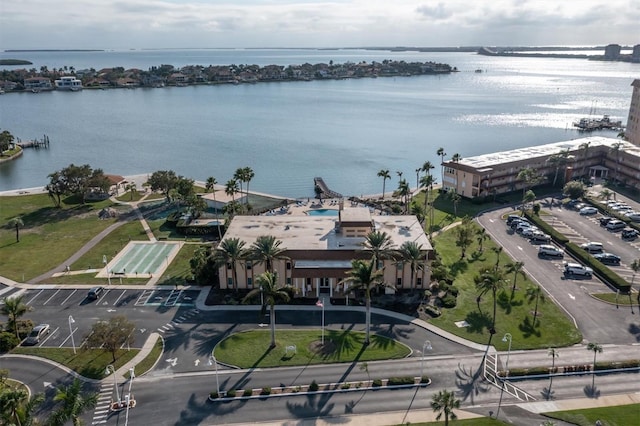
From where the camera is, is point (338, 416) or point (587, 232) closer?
point (338, 416)

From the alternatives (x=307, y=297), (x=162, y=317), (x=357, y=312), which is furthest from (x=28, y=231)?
(x=357, y=312)

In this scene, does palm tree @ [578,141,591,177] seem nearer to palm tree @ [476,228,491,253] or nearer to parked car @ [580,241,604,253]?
parked car @ [580,241,604,253]

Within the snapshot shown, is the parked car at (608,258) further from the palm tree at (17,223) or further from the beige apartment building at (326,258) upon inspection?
the palm tree at (17,223)

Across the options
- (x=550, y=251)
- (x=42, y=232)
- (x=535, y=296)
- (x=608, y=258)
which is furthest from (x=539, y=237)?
(x=42, y=232)

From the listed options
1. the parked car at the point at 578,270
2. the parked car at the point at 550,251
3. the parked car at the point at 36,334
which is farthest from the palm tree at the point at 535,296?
the parked car at the point at 36,334

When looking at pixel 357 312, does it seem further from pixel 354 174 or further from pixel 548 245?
pixel 354 174

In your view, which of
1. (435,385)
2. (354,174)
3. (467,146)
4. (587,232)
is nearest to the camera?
(435,385)

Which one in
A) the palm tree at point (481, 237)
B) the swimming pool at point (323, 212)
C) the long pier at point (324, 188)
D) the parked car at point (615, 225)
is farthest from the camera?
the long pier at point (324, 188)
